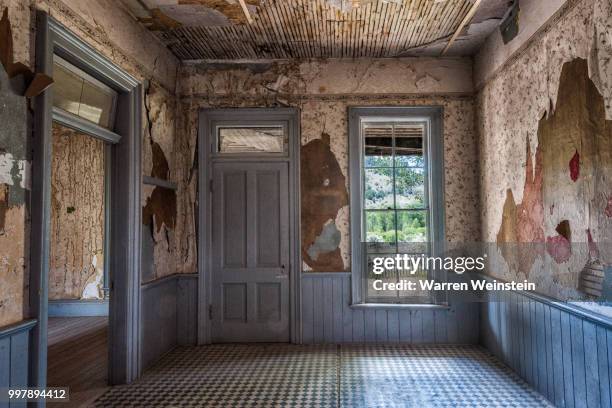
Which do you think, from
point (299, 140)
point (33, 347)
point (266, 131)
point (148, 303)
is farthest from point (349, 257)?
point (33, 347)

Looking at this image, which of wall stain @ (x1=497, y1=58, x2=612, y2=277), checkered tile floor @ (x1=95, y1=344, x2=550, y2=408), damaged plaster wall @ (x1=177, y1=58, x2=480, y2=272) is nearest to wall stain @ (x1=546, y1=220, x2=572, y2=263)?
wall stain @ (x1=497, y1=58, x2=612, y2=277)

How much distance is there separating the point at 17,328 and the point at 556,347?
10.8 feet

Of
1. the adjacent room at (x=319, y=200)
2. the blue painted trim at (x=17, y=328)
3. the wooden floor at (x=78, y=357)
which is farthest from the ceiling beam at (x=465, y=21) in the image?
the wooden floor at (x=78, y=357)

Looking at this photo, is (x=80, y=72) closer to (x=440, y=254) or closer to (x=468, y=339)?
(x=440, y=254)

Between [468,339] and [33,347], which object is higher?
[33,347]

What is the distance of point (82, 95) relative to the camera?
118 inches

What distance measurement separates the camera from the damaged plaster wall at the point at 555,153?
2365mm

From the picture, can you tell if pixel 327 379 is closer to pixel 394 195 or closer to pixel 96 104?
pixel 394 195

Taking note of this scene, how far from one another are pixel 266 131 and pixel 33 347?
9.79ft

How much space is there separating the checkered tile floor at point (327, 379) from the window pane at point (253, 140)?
2.08 m

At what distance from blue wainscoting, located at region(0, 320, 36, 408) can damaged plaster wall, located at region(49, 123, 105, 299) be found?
3854 millimetres

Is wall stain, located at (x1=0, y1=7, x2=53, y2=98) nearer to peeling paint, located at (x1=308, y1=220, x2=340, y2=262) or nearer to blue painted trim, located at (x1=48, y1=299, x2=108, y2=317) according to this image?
peeling paint, located at (x1=308, y1=220, x2=340, y2=262)

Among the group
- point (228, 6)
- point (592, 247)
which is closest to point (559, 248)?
point (592, 247)

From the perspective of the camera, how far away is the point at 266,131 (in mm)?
4590
